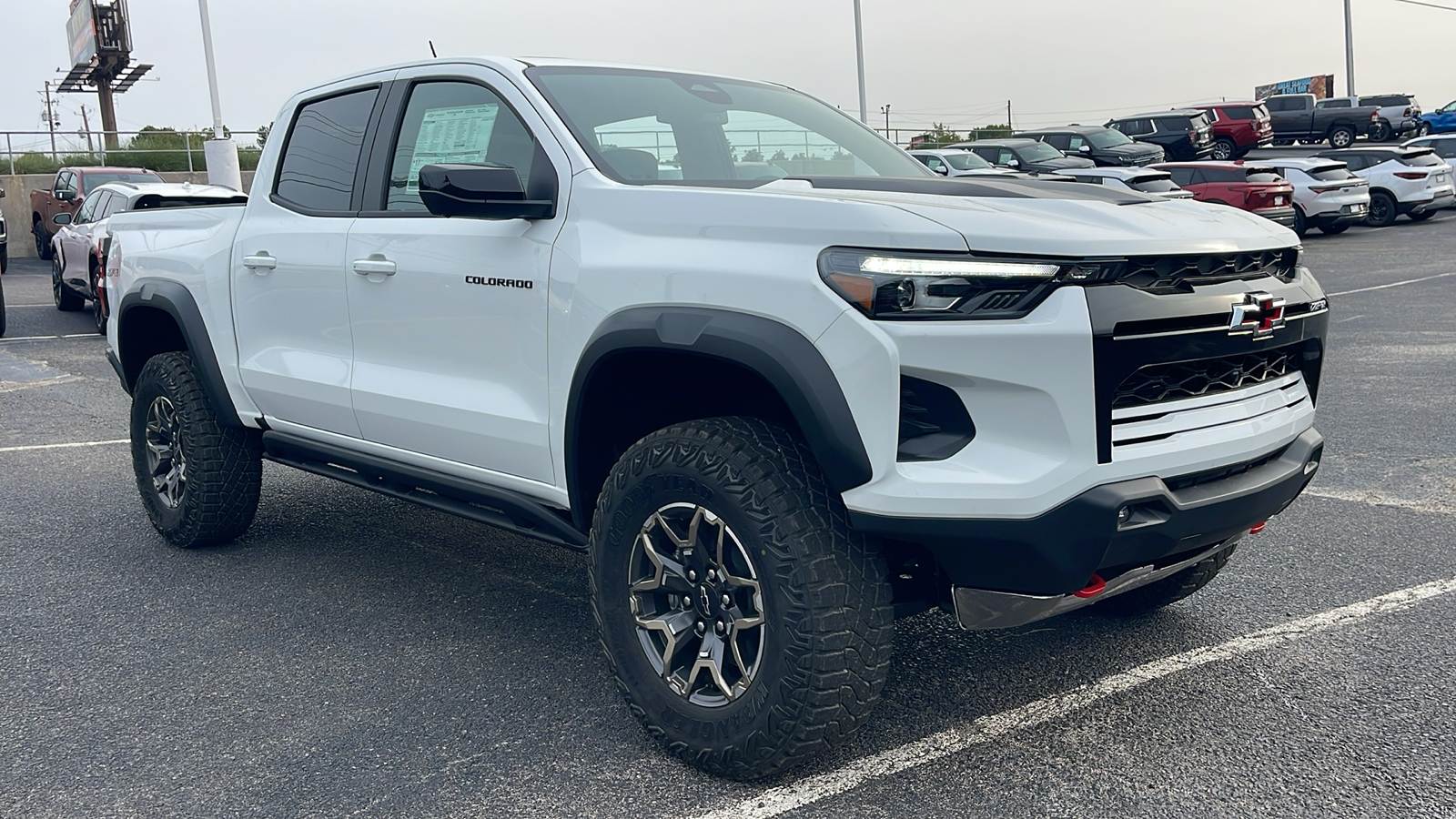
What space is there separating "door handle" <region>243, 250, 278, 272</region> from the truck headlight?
2749 millimetres

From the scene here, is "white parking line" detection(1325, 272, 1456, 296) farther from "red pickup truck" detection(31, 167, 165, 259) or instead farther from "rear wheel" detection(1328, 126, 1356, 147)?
"rear wheel" detection(1328, 126, 1356, 147)

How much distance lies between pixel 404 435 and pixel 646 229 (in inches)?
51.5

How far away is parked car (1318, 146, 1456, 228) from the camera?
24.9m

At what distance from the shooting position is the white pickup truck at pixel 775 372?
2.72m

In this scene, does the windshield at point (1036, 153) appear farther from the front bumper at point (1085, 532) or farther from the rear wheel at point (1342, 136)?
the front bumper at point (1085, 532)

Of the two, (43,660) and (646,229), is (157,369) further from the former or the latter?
(646,229)

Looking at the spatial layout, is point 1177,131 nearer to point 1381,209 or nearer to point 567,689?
point 1381,209

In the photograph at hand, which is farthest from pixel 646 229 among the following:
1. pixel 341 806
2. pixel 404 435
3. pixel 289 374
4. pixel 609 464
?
pixel 289 374

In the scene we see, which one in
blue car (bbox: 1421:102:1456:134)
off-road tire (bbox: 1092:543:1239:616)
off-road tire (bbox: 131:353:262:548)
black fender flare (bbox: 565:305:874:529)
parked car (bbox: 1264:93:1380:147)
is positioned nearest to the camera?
black fender flare (bbox: 565:305:874:529)

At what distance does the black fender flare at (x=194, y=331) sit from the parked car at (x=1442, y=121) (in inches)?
1867

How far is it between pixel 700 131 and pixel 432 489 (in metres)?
1.46

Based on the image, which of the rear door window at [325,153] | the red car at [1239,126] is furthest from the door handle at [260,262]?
the red car at [1239,126]

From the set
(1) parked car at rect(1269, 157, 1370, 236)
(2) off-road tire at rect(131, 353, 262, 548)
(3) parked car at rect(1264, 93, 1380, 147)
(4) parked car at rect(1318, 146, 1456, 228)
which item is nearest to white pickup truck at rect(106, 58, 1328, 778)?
(2) off-road tire at rect(131, 353, 262, 548)

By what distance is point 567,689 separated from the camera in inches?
148
